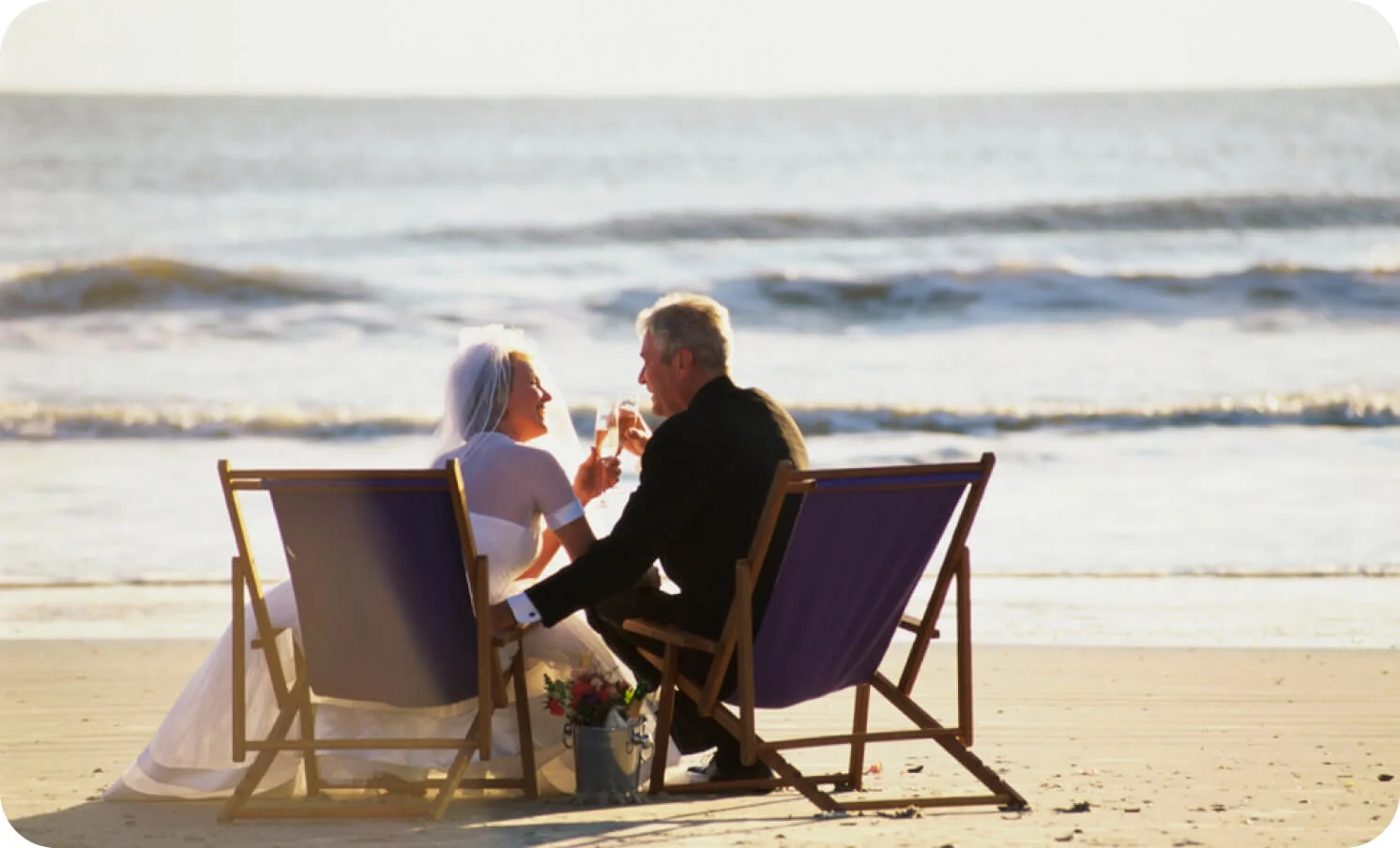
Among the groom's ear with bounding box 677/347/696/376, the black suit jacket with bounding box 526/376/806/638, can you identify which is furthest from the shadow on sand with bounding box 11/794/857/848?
the groom's ear with bounding box 677/347/696/376

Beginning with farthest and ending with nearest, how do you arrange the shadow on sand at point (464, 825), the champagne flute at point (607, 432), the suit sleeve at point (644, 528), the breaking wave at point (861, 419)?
1. the breaking wave at point (861, 419)
2. the champagne flute at point (607, 432)
3. the suit sleeve at point (644, 528)
4. the shadow on sand at point (464, 825)

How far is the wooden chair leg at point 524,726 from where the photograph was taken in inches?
141

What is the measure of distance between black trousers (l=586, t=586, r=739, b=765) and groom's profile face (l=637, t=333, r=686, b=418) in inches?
16.3

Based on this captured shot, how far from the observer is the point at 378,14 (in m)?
17.8

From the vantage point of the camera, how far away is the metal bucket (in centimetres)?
359

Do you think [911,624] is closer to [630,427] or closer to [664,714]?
[664,714]

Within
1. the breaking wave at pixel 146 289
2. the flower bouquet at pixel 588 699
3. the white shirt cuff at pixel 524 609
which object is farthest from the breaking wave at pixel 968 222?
the white shirt cuff at pixel 524 609

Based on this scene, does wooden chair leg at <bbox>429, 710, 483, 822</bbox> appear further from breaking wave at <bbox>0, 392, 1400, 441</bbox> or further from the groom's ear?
breaking wave at <bbox>0, 392, 1400, 441</bbox>

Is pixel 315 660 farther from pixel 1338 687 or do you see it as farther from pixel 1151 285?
pixel 1151 285

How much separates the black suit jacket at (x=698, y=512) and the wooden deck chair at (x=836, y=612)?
0.32 feet

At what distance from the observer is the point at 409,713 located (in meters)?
3.59

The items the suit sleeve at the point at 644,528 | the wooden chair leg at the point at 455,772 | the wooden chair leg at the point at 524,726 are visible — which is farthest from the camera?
the wooden chair leg at the point at 524,726

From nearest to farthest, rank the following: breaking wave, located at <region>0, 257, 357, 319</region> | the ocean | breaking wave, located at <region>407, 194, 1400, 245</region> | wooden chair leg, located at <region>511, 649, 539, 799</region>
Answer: wooden chair leg, located at <region>511, 649, 539, 799</region> → the ocean → breaking wave, located at <region>0, 257, 357, 319</region> → breaking wave, located at <region>407, 194, 1400, 245</region>

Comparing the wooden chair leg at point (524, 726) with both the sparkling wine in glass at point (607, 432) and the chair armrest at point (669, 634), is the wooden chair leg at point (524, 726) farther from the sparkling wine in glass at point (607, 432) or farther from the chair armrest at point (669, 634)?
the sparkling wine in glass at point (607, 432)
